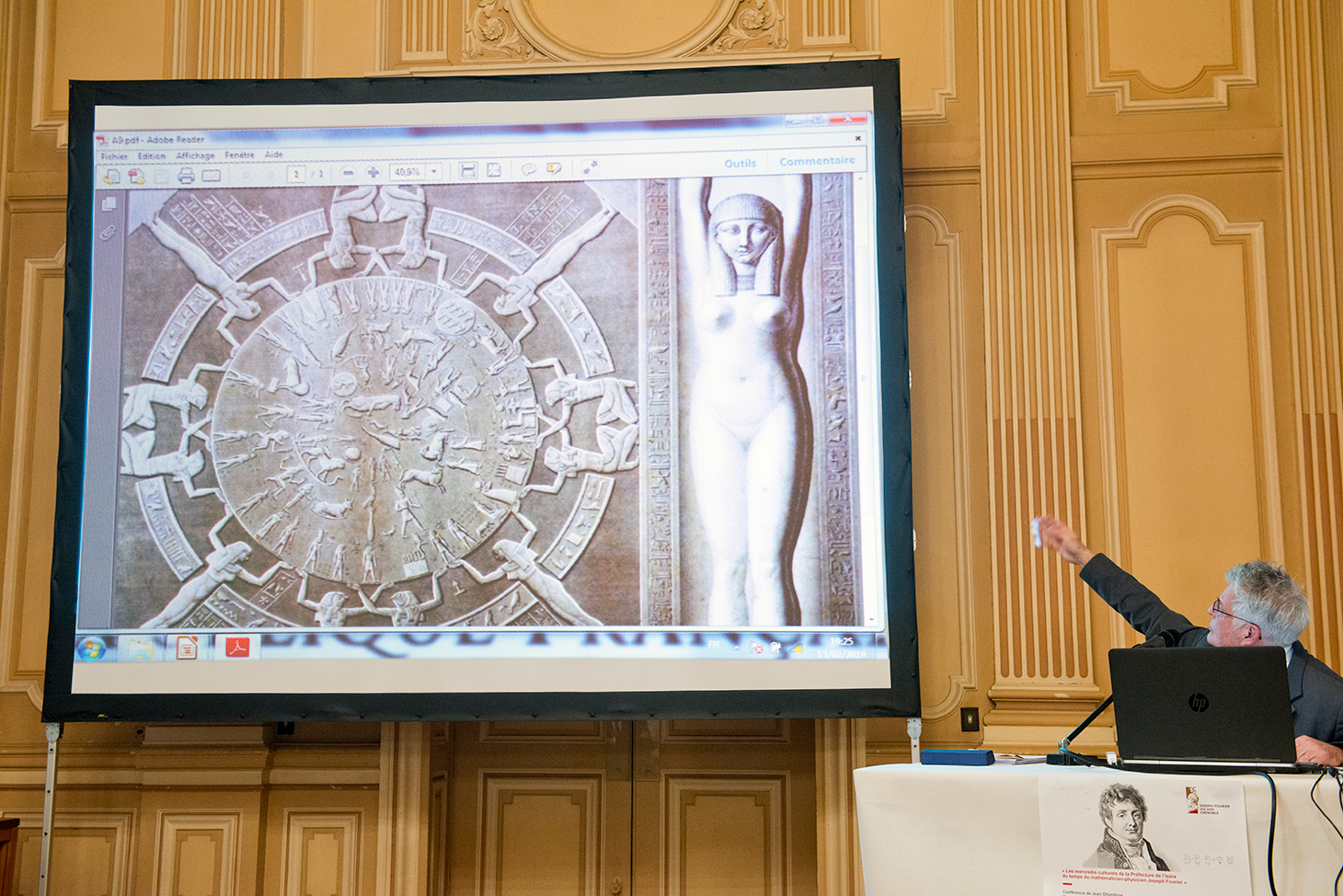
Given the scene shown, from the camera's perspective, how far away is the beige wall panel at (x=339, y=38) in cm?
421

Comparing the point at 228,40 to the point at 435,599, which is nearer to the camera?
the point at 435,599

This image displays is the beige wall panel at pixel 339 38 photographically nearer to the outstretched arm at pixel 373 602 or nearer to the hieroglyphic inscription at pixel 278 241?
the hieroglyphic inscription at pixel 278 241

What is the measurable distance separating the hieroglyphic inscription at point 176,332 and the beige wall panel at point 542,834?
189cm

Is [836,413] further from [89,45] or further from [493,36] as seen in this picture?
[89,45]

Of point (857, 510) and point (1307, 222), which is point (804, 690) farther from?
point (1307, 222)

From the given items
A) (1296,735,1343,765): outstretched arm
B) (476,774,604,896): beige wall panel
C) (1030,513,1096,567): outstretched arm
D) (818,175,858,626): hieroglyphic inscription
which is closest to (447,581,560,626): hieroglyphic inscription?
(476,774,604,896): beige wall panel

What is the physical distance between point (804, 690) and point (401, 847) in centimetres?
150

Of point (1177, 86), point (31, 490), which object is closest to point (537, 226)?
point (31, 490)

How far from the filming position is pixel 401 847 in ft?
12.5

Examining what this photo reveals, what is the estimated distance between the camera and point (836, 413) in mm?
3707

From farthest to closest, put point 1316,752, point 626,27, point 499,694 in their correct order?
1. point 626,27
2. point 499,694
3. point 1316,752

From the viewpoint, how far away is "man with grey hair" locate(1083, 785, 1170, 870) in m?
2.06

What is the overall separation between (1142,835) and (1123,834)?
0.03m

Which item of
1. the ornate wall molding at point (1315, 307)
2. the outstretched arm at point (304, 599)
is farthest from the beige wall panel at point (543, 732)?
the ornate wall molding at point (1315, 307)
